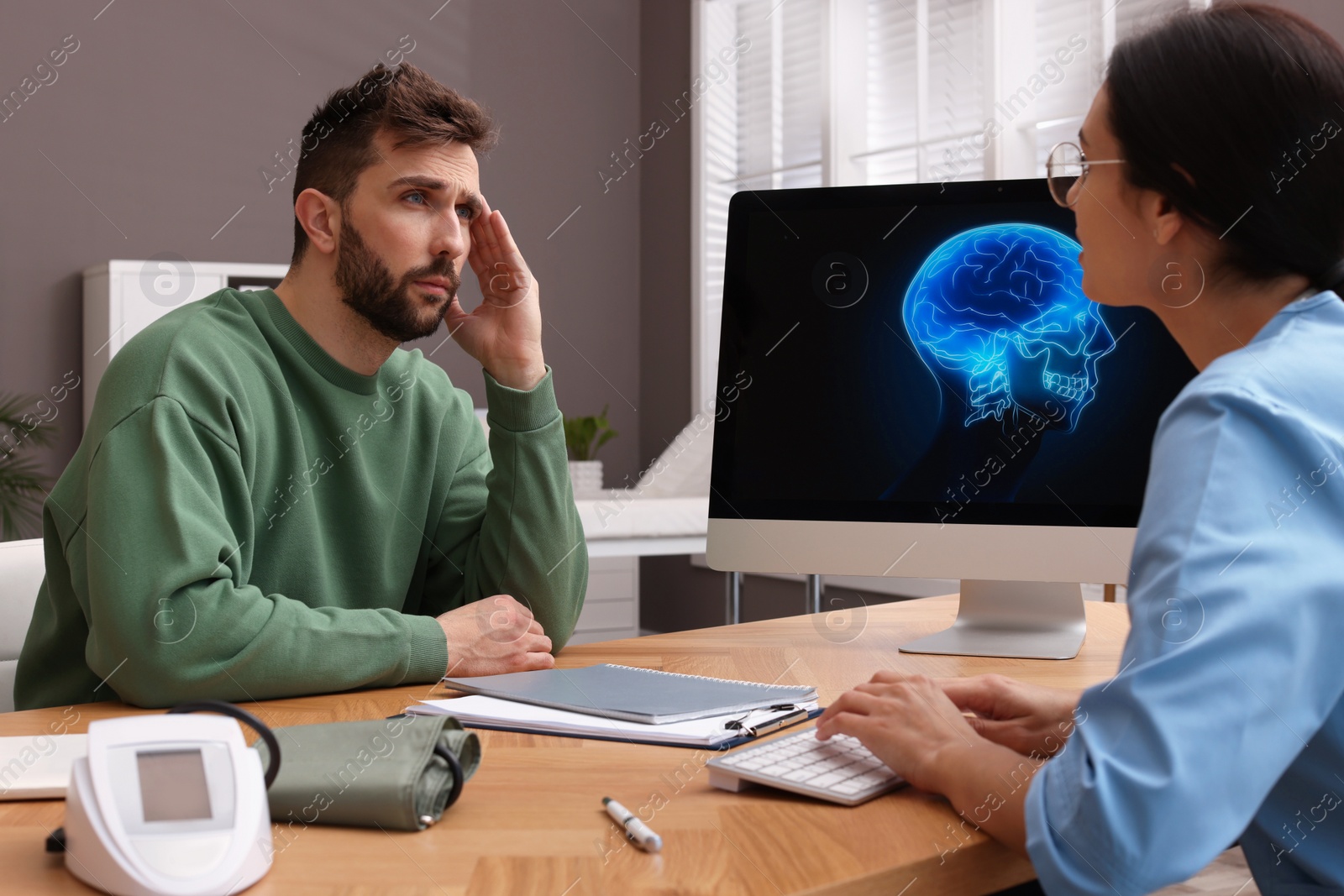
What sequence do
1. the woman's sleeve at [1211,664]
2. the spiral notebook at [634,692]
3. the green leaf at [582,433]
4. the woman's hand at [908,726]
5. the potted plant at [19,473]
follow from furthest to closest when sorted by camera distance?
the green leaf at [582,433] → the potted plant at [19,473] → the spiral notebook at [634,692] → the woman's hand at [908,726] → the woman's sleeve at [1211,664]

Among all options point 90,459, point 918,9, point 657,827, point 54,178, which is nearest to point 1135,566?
point 657,827

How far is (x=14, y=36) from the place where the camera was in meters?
4.34

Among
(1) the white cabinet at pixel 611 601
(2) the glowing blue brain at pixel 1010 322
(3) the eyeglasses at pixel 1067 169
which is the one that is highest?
(3) the eyeglasses at pixel 1067 169

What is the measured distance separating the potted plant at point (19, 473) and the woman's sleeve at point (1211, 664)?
4275 millimetres

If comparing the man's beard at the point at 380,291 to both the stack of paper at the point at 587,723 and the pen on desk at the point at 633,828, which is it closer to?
the stack of paper at the point at 587,723

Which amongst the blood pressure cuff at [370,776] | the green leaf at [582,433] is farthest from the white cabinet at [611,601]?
the blood pressure cuff at [370,776]

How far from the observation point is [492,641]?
4.37 ft

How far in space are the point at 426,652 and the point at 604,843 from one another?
1.75 ft

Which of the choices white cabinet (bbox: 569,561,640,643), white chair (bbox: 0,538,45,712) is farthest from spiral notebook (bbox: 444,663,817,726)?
white cabinet (bbox: 569,561,640,643)

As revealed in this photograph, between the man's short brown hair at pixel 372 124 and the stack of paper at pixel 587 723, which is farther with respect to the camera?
the man's short brown hair at pixel 372 124

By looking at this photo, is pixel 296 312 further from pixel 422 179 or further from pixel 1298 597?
pixel 1298 597

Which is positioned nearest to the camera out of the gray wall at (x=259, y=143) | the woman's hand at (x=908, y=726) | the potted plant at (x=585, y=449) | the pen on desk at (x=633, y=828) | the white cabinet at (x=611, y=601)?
the pen on desk at (x=633, y=828)

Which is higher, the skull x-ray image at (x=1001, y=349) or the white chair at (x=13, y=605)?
the skull x-ray image at (x=1001, y=349)

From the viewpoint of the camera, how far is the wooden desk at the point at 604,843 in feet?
2.32
